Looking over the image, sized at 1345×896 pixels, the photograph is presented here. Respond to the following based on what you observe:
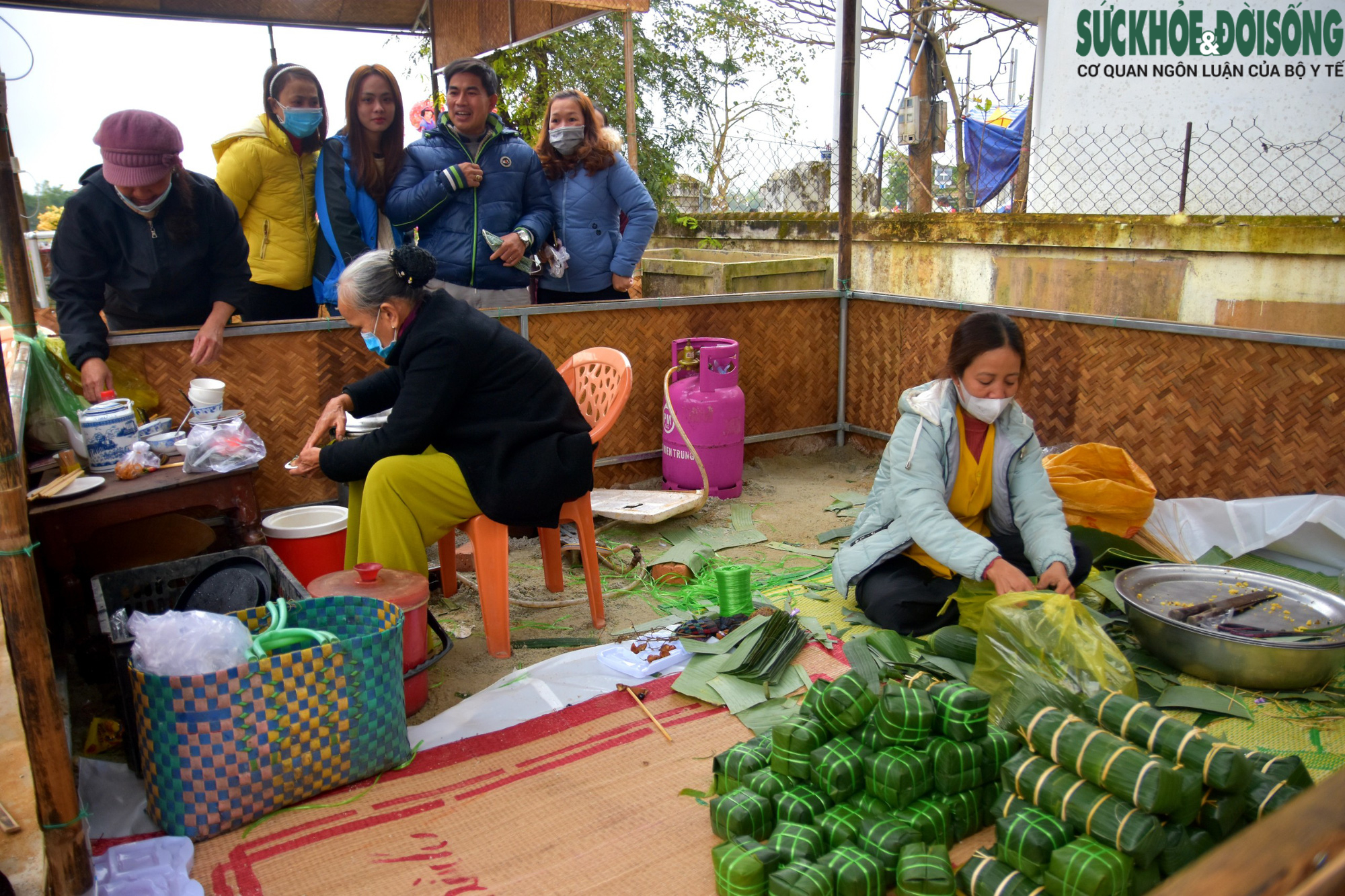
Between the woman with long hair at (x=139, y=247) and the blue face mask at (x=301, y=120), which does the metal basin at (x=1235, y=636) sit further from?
the blue face mask at (x=301, y=120)

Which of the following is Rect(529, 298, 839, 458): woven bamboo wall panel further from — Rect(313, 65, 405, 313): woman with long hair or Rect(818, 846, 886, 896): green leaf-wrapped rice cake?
Rect(818, 846, 886, 896): green leaf-wrapped rice cake

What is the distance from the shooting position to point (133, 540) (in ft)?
13.5

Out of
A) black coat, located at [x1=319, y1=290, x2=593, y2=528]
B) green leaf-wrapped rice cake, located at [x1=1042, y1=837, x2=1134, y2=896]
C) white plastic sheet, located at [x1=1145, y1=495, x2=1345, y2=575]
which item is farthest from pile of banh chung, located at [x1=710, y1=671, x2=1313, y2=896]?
white plastic sheet, located at [x1=1145, y1=495, x2=1345, y2=575]

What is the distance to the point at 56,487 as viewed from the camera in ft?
10.0

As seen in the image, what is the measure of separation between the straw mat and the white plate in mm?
1354

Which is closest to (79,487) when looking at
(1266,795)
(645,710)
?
(645,710)

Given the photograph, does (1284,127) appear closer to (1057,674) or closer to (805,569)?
(805,569)

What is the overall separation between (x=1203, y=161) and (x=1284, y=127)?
587 millimetres

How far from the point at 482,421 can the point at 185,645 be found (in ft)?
4.58

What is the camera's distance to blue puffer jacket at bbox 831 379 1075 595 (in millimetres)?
3328

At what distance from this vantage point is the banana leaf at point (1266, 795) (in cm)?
207

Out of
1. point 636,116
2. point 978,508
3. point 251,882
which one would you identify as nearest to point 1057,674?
point 978,508

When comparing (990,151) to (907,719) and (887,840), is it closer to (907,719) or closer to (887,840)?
(907,719)

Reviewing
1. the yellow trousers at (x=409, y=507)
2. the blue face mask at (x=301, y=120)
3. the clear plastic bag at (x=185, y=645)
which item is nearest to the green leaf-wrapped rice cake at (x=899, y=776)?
the clear plastic bag at (x=185, y=645)
